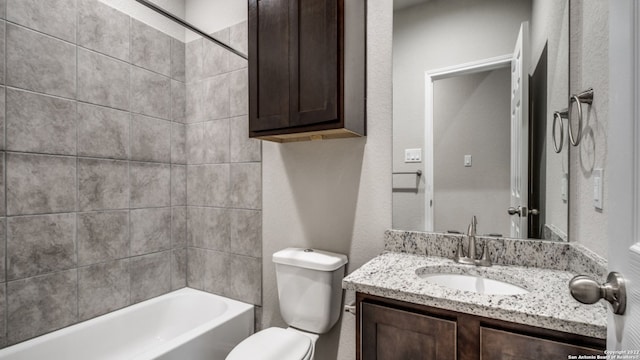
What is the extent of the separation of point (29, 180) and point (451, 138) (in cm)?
203

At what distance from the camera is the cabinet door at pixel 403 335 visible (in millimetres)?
867

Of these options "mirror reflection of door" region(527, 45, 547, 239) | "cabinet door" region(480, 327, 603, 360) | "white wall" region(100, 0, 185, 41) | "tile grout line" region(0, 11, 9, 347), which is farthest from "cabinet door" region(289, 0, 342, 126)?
"tile grout line" region(0, 11, 9, 347)

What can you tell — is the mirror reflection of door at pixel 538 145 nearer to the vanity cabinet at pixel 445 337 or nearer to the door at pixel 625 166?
the vanity cabinet at pixel 445 337

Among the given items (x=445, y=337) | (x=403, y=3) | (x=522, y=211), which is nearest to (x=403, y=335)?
(x=445, y=337)

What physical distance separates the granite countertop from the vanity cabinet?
0.09 ft

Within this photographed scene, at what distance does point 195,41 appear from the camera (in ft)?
7.00

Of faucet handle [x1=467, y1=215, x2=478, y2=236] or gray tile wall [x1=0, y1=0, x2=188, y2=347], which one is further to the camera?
gray tile wall [x1=0, y1=0, x2=188, y2=347]

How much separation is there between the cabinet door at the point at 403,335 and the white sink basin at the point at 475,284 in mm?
249

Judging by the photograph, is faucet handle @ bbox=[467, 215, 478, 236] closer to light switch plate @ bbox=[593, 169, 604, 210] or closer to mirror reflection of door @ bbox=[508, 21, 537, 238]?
mirror reflection of door @ bbox=[508, 21, 537, 238]

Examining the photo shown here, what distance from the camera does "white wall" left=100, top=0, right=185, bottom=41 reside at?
1827mm

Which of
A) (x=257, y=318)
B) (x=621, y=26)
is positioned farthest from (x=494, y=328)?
(x=257, y=318)

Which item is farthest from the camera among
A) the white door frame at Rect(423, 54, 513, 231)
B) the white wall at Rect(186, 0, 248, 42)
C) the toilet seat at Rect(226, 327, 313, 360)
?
the white wall at Rect(186, 0, 248, 42)

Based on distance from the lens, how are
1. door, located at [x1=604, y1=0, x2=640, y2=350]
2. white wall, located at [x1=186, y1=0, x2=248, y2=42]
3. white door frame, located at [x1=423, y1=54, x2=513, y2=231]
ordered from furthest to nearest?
white wall, located at [x1=186, y1=0, x2=248, y2=42]
white door frame, located at [x1=423, y1=54, x2=513, y2=231]
door, located at [x1=604, y1=0, x2=640, y2=350]

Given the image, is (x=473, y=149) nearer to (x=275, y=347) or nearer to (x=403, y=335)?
(x=403, y=335)
